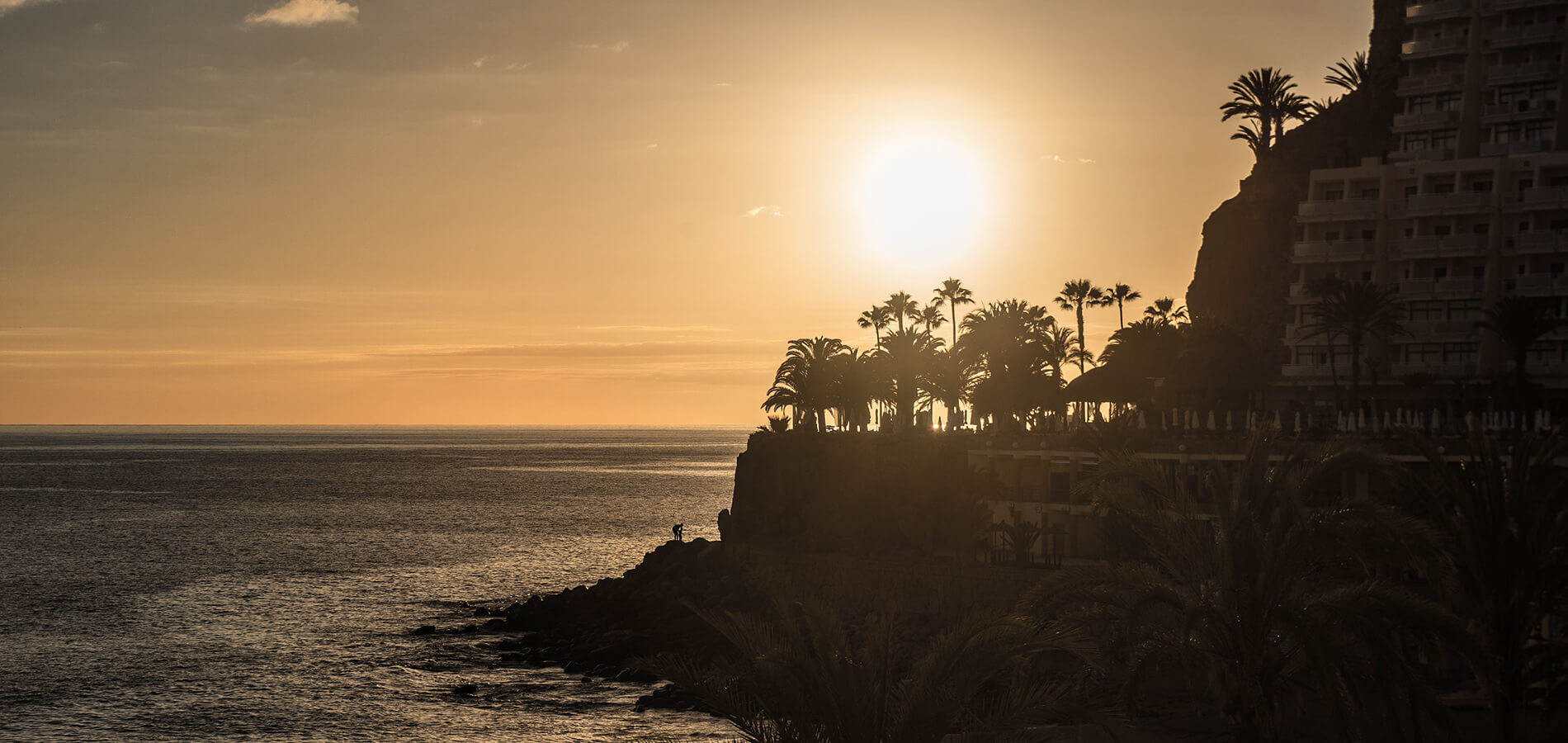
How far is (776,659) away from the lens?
62.0ft

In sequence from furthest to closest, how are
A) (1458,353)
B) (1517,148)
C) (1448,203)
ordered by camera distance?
(1517,148), (1448,203), (1458,353)

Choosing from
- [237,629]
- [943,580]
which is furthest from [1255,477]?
[237,629]

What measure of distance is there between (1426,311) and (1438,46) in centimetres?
1912

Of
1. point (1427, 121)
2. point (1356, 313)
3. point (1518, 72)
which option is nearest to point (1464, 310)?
point (1356, 313)

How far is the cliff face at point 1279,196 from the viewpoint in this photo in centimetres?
9288

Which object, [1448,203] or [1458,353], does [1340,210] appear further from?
[1458,353]

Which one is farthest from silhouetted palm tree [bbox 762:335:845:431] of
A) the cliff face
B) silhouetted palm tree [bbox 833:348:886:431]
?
the cliff face

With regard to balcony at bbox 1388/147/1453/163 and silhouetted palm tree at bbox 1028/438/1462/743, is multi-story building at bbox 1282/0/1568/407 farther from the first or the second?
silhouetted palm tree at bbox 1028/438/1462/743

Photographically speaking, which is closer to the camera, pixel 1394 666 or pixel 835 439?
pixel 1394 666

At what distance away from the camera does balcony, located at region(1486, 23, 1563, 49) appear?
260 feet

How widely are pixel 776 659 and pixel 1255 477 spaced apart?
10409mm

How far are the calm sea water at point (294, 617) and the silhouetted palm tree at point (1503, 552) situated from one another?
1736 cm

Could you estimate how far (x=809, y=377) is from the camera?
299ft

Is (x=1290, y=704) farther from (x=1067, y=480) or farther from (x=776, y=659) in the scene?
(x=1067, y=480)
